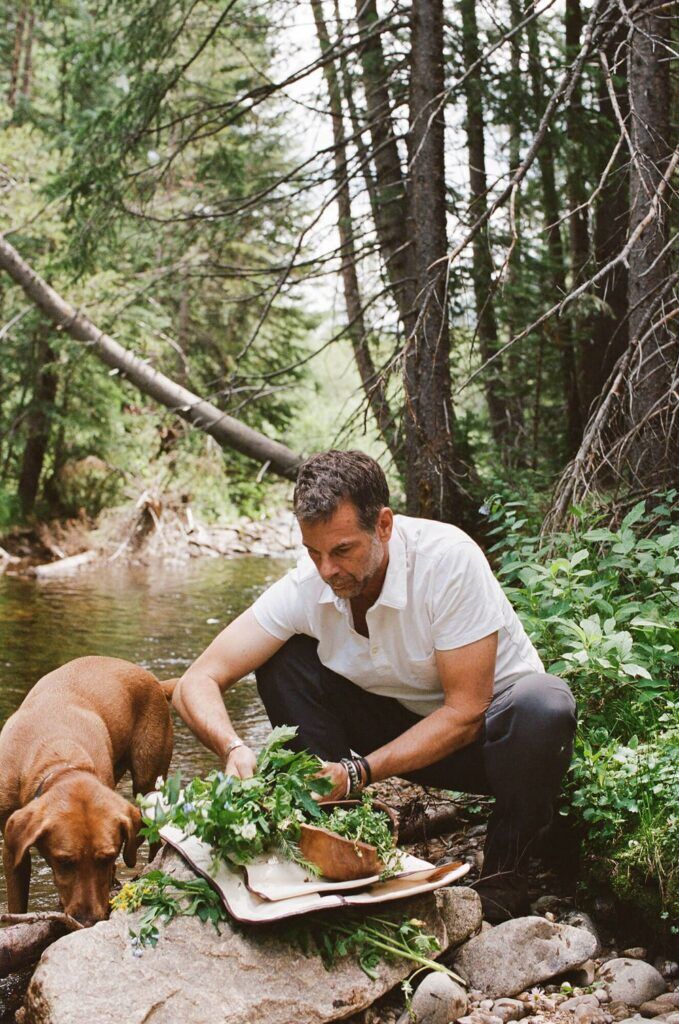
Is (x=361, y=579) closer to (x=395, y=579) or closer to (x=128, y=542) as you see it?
(x=395, y=579)

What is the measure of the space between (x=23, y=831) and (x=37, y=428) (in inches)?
527

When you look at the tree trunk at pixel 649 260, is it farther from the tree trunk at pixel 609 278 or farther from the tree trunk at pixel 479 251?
the tree trunk at pixel 609 278

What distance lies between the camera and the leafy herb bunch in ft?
8.74

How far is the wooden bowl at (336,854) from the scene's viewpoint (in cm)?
268

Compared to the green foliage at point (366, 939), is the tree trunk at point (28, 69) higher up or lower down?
higher up

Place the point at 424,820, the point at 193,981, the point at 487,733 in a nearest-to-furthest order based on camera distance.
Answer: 1. the point at 193,981
2. the point at 487,733
3. the point at 424,820

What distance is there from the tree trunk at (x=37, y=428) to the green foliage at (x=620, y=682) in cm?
1228

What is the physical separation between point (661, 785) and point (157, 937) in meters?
1.64

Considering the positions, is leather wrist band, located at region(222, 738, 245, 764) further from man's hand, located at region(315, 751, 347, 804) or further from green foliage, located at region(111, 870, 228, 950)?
green foliage, located at region(111, 870, 228, 950)

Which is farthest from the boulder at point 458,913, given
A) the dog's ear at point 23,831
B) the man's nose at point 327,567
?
the dog's ear at point 23,831

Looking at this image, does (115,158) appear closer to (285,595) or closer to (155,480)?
(285,595)

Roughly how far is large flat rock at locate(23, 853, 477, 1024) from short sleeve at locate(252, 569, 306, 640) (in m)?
1.16

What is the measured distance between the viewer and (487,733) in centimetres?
334

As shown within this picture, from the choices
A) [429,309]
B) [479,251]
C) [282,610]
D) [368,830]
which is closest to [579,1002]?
[368,830]
